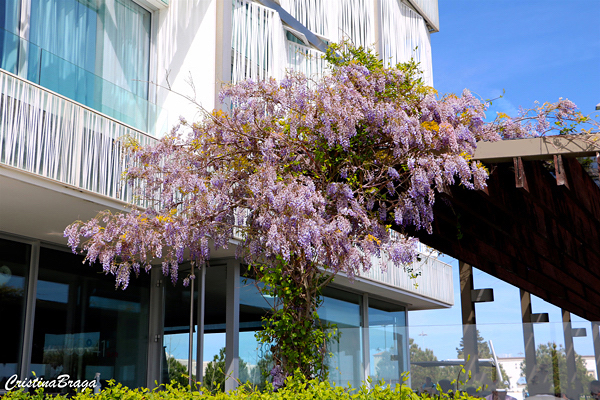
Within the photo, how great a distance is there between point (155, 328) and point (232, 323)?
138 cm

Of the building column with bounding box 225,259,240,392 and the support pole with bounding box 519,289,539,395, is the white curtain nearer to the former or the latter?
the building column with bounding box 225,259,240,392

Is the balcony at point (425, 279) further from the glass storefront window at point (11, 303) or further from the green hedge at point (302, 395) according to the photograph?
the green hedge at point (302, 395)

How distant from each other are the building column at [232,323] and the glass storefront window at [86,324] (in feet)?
4.60

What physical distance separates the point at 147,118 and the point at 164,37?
5.26ft

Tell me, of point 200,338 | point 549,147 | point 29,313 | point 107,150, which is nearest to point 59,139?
point 107,150

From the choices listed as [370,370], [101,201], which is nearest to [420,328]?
[370,370]

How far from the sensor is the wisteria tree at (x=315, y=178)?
5660mm

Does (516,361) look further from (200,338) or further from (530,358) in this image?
(200,338)

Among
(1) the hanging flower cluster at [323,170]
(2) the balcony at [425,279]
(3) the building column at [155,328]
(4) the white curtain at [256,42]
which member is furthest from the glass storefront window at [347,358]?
(2) the balcony at [425,279]

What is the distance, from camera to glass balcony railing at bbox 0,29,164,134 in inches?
283

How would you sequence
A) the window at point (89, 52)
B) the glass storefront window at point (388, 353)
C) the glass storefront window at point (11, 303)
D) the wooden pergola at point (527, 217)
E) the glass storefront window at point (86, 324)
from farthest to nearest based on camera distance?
the glass storefront window at point (86, 324)
the glass storefront window at point (11, 303)
the window at point (89, 52)
the glass storefront window at point (388, 353)
the wooden pergola at point (527, 217)

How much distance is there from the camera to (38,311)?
8.33 meters

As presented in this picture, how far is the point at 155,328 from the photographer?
1009cm

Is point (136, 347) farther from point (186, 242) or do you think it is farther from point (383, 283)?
point (383, 283)
